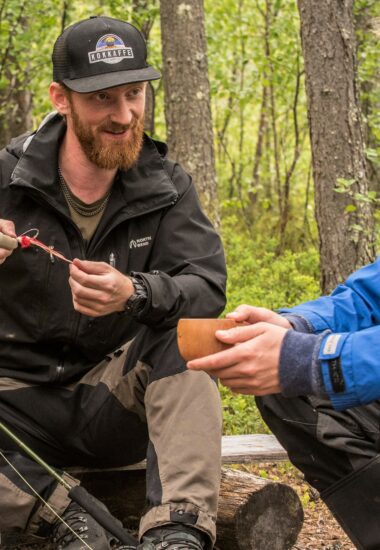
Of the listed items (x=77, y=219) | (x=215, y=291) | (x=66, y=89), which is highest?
(x=66, y=89)

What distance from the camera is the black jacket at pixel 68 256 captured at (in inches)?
147

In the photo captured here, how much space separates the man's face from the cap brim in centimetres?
7

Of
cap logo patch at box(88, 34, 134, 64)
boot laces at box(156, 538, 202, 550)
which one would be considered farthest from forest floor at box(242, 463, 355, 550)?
cap logo patch at box(88, 34, 134, 64)

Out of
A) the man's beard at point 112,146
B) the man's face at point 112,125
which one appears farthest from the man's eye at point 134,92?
the man's beard at point 112,146

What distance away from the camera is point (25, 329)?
3.79 m

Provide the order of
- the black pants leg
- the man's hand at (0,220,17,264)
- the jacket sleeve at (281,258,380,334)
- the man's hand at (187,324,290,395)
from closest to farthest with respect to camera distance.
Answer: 1. the man's hand at (187,324,290,395)
2. the black pants leg
3. the jacket sleeve at (281,258,380,334)
4. the man's hand at (0,220,17,264)

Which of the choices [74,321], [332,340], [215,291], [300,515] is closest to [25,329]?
[74,321]

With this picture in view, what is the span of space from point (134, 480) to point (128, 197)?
→ 1336mm

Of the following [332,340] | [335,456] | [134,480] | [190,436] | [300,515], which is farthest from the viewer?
[134,480]

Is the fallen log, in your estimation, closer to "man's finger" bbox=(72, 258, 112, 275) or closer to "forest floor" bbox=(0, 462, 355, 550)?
"forest floor" bbox=(0, 462, 355, 550)

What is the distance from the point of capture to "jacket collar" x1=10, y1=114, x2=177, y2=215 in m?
3.72

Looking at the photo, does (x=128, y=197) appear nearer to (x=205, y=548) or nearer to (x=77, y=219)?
(x=77, y=219)

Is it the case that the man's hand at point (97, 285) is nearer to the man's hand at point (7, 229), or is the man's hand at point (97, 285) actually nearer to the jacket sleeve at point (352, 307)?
the man's hand at point (7, 229)

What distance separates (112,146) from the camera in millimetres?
3832
